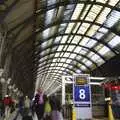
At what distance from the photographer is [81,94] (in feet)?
51.0

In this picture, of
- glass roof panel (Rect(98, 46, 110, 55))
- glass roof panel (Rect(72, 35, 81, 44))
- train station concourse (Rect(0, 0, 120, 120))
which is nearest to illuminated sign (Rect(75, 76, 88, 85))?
train station concourse (Rect(0, 0, 120, 120))

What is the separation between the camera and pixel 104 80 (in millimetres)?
17188

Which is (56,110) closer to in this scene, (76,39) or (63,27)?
(63,27)

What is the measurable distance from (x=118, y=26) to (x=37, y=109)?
63.1ft

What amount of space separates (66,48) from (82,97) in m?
32.8

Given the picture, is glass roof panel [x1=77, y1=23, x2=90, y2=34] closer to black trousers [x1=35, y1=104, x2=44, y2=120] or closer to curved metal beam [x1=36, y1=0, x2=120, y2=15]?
curved metal beam [x1=36, y1=0, x2=120, y2=15]

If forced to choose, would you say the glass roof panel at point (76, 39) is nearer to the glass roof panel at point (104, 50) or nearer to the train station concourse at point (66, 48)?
the train station concourse at point (66, 48)

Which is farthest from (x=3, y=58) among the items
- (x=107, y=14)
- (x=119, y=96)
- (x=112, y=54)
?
(x=112, y=54)

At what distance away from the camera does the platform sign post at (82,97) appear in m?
15.5

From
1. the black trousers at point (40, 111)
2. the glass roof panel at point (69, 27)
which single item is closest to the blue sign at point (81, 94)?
the black trousers at point (40, 111)

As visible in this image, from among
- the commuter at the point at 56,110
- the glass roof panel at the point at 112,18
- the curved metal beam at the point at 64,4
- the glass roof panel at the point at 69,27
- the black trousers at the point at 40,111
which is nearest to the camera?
the commuter at the point at 56,110

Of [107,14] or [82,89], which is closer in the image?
[82,89]

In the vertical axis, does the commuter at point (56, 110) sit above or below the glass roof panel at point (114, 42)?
below

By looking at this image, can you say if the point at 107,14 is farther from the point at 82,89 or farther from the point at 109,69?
the point at 82,89
